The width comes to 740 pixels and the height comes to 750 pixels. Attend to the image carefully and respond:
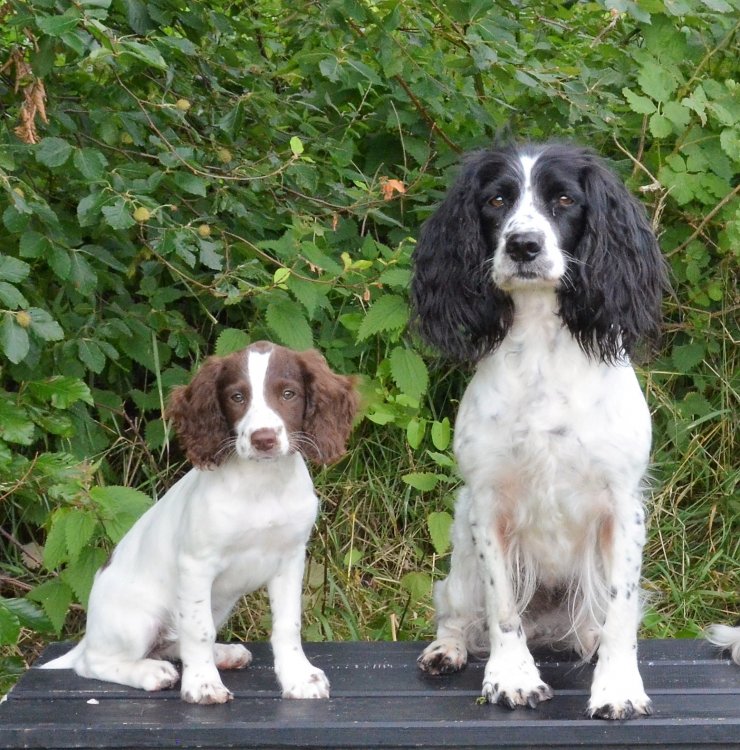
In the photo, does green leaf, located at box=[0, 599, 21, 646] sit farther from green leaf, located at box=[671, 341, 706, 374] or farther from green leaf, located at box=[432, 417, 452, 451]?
green leaf, located at box=[671, 341, 706, 374]

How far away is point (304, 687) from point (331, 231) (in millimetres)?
2076

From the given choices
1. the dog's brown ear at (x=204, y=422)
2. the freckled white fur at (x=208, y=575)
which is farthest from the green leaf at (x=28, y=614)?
the dog's brown ear at (x=204, y=422)

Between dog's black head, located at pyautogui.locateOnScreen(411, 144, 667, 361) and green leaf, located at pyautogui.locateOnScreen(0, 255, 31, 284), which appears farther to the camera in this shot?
green leaf, located at pyautogui.locateOnScreen(0, 255, 31, 284)

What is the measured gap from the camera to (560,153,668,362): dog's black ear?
317 cm

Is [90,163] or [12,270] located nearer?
[12,270]

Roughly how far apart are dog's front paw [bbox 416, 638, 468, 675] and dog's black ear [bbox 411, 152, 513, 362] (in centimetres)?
78

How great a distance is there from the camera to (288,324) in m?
4.12

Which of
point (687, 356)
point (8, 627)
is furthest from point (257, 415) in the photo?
point (687, 356)

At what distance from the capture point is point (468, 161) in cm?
337

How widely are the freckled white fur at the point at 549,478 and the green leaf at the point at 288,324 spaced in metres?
0.93

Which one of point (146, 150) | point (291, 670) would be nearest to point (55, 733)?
point (291, 670)

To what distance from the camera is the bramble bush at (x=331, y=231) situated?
13.0 ft

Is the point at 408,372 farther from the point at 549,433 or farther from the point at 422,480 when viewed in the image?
the point at 549,433

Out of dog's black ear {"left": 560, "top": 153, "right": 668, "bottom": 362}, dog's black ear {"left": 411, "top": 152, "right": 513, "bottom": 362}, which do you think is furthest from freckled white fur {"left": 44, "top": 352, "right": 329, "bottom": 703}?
dog's black ear {"left": 560, "top": 153, "right": 668, "bottom": 362}
